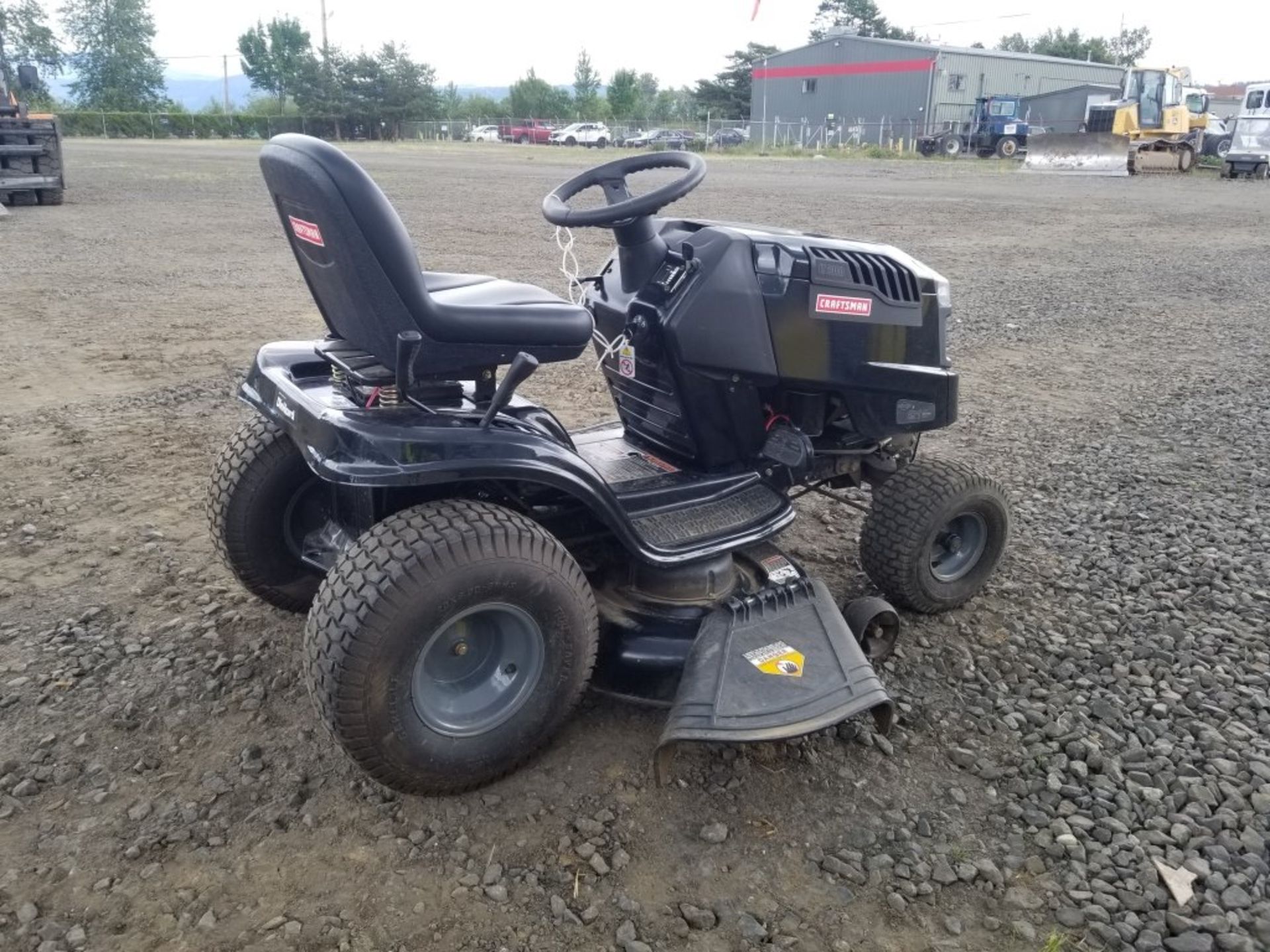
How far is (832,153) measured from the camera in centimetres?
3759

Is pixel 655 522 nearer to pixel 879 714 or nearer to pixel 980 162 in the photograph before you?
pixel 879 714

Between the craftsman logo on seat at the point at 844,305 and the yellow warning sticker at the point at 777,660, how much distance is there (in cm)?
105

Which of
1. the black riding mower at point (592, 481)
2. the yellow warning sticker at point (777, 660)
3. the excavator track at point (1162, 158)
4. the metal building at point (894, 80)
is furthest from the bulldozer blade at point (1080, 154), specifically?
the yellow warning sticker at point (777, 660)

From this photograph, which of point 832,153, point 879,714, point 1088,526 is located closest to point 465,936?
point 879,714

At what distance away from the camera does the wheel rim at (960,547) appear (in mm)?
3547

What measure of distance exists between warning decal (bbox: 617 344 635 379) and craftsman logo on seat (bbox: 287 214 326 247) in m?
1.09

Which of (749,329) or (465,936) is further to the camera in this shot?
(749,329)

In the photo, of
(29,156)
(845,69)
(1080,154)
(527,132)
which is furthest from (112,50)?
(1080,154)

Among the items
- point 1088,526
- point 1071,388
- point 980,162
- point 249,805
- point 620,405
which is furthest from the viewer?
point 980,162

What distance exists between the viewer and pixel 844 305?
307cm

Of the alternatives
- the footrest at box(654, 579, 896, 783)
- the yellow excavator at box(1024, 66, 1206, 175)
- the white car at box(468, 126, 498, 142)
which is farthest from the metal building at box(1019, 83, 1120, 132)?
the footrest at box(654, 579, 896, 783)

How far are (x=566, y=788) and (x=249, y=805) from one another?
788 millimetres

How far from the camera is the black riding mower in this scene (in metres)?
2.29

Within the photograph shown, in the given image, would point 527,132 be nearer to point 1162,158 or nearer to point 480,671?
point 1162,158
